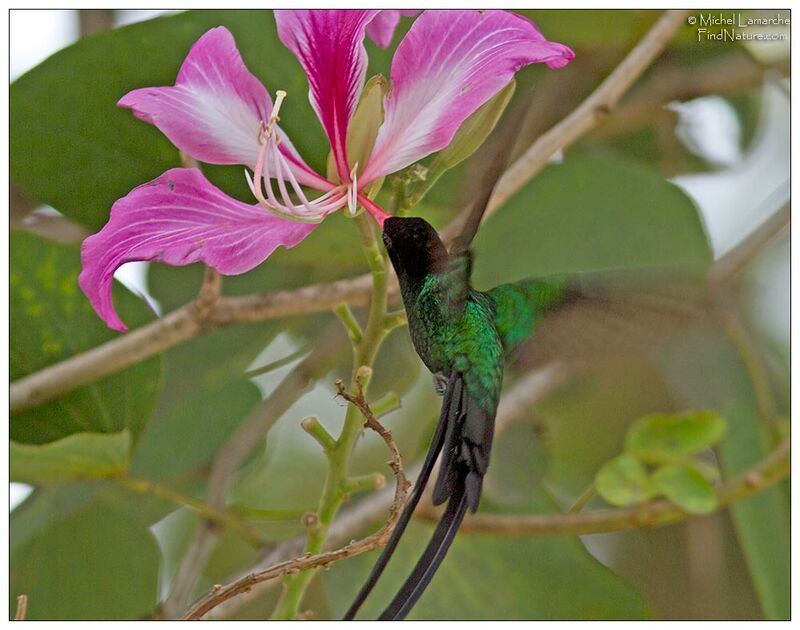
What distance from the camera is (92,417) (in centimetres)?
66

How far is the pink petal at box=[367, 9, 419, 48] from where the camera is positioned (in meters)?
0.56

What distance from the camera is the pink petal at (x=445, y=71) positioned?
451mm

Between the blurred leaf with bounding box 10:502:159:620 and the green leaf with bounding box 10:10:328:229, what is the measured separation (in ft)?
0.77

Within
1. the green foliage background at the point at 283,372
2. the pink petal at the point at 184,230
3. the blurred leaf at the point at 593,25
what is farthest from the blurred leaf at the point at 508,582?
the blurred leaf at the point at 593,25

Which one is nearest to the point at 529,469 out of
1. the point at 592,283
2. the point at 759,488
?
the point at 759,488

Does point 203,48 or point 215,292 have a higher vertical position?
point 203,48

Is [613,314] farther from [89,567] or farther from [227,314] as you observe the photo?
[89,567]

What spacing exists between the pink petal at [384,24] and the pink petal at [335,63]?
0.06m

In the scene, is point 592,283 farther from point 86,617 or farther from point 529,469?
point 86,617

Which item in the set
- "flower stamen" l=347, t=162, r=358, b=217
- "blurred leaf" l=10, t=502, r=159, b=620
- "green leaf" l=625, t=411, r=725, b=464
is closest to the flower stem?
"flower stamen" l=347, t=162, r=358, b=217

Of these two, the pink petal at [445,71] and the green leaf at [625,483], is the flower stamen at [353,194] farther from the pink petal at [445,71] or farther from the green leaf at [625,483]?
the green leaf at [625,483]

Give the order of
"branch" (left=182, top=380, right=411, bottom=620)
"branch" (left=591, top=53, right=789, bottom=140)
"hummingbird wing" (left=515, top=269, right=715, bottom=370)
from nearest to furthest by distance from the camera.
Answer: "branch" (left=182, top=380, right=411, bottom=620) → "hummingbird wing" (left=515, top=269, right=715, bottom=370) → "branch" (left=591, top=53, right=789, bottom=140)

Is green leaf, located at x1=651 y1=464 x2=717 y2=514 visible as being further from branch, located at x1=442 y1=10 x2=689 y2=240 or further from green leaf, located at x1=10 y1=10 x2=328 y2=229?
green leaf, located at x1=10 y1=10 x2=328 y2=229

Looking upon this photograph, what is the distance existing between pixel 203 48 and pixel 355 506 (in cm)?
36
